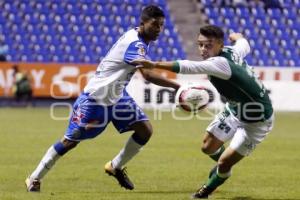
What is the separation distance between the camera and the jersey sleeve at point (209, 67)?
7.82 m

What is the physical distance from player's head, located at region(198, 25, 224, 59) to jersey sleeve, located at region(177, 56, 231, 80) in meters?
0.17

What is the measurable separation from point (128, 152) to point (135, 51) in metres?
1.50

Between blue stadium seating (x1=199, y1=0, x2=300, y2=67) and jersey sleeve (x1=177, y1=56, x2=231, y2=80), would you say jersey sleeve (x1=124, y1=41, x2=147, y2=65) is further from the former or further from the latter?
blue stadium seating (x1=199, y1=0, x2=300, y2=67)

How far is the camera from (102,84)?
30.3 feet

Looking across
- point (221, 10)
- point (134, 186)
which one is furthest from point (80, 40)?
point (134, 186)

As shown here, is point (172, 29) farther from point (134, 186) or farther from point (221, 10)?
point (134, 186)

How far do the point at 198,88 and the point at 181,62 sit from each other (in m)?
0.66

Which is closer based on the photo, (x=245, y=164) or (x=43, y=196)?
(x=43, y=196)

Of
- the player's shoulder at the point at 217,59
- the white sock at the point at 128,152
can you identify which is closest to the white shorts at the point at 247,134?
the player's shoulder at the point at 217,59

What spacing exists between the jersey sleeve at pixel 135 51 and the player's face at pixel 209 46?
0.82 metres

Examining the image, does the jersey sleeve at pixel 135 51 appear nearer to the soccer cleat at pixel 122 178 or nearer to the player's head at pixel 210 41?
the player's head at pixel 210 41

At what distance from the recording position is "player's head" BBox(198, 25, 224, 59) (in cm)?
823

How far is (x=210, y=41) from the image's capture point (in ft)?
27.1

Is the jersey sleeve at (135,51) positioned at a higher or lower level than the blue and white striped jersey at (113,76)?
higher
